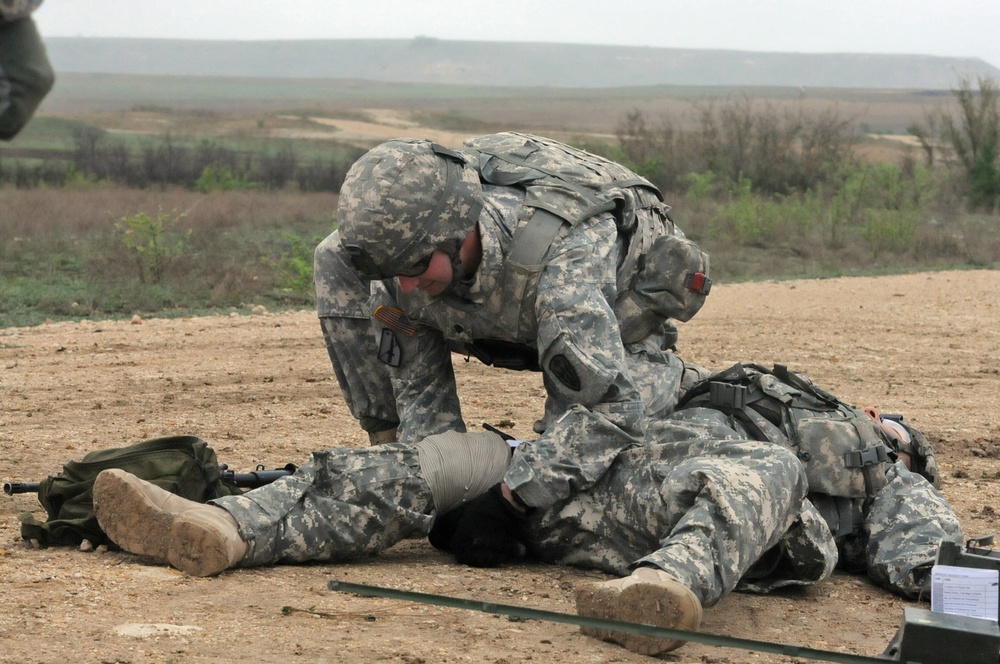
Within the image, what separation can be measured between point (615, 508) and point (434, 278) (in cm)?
92

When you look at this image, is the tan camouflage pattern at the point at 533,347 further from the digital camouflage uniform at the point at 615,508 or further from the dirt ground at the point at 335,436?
the dirt ground at the point at 335,436

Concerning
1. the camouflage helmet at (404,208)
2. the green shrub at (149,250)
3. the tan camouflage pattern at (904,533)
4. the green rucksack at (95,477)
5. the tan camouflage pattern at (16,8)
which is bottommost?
the green shrub at (149,250)

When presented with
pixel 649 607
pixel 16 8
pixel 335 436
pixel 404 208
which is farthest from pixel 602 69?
pixel 16 8

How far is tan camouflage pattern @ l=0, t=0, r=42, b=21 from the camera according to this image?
207 cm

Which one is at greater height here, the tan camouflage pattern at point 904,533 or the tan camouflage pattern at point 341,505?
the tan camouflage pattern at point 341,505

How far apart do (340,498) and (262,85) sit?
141 m

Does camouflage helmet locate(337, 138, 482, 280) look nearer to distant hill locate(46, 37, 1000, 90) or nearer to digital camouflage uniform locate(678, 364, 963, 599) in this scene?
digital camouflage uniform locate(678, 364, 963, 599)

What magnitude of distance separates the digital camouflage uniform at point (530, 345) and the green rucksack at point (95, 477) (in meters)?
0.76

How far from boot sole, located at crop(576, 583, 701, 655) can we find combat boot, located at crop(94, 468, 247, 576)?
3.65 ft

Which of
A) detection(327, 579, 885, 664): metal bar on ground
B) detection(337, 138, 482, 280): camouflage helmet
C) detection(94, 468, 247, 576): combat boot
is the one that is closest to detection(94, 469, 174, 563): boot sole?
detection(94, 468, 247, 576): combat boot

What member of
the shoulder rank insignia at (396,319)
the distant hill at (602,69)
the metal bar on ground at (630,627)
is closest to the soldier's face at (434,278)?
the shoulder rank insignia at (396,319)

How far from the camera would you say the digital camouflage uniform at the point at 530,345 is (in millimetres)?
3766

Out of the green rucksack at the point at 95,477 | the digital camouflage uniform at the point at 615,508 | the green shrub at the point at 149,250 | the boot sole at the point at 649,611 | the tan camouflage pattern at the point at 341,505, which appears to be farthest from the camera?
the green shrub at the point at 149,250

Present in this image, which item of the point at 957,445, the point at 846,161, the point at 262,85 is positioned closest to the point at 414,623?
the point at 957,445
